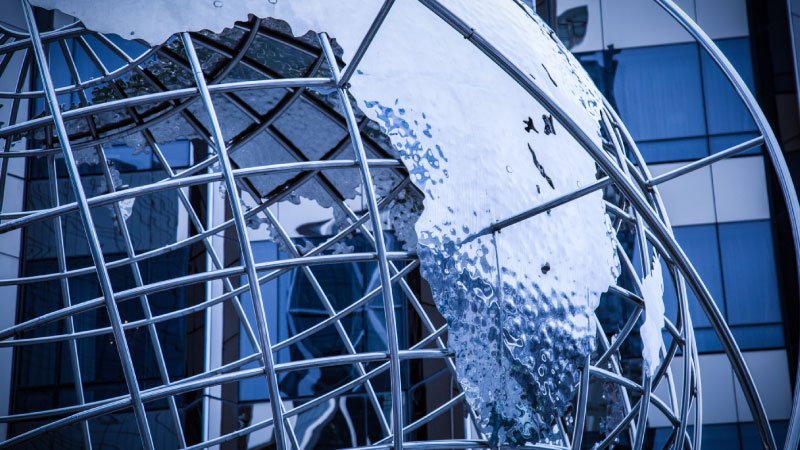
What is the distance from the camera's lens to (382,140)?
6.89 m

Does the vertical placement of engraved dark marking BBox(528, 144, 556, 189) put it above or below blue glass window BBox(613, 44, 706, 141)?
below

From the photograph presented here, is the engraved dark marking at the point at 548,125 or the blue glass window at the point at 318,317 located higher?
the engraved dark marking at the point at 548,125

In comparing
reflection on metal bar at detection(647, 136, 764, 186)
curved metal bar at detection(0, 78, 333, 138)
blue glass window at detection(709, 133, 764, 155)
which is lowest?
reflection on metal bar at detection(647, 136, 764, 186)

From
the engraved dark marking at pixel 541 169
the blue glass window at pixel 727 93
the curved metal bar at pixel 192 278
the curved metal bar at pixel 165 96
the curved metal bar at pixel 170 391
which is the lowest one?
the curved metal bar at pixel 170 391

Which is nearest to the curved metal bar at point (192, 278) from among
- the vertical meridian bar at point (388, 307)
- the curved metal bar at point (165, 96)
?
the vertical meridian bar at point (388, 307)

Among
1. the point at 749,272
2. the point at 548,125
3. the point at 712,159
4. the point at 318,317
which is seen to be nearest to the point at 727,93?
the point at 749,272

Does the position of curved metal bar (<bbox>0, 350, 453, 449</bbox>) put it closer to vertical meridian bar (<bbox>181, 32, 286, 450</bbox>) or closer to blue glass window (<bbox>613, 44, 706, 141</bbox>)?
vertical meridian bar (<bbox>181, 32, 286, 450</bbox>)

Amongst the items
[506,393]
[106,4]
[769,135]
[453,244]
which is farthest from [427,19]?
[769,135]

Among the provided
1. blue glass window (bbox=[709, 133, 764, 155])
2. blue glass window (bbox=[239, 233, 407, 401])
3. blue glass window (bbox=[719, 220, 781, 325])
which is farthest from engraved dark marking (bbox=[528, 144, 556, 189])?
blue glass window (bbox=[709, 133, 764, 155])

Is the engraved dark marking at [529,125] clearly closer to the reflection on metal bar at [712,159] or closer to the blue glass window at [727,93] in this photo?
the reflection on metal bar at [712,159]

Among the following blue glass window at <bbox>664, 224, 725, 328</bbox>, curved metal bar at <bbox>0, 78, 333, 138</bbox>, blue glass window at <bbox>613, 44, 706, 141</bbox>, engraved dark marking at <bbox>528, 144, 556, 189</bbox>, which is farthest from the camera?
blue glass window at <bbox>613, 44, 706, 141</bbox>

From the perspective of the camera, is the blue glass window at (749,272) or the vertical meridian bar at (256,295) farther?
the blue glass window at (749,272)

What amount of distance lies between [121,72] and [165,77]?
60cm

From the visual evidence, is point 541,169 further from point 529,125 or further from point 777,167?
point 777,167
